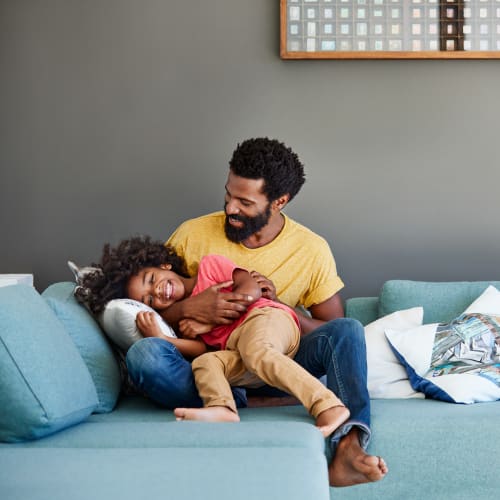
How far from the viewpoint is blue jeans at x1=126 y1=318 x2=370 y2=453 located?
2.05 meters

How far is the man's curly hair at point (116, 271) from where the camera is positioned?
2355mm

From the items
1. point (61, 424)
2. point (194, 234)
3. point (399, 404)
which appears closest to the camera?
point (61, 424)

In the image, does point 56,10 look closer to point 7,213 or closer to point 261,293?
point 7,213

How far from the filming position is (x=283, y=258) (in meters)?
2.75

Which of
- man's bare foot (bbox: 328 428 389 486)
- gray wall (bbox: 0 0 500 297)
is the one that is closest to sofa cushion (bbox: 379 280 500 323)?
gray wall (bbox: 0 0 500 297)

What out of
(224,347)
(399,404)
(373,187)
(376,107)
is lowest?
(399,404)

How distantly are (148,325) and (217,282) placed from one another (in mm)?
349

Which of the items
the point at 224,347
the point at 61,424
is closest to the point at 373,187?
the point at 224,347

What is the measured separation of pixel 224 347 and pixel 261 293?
204 mm

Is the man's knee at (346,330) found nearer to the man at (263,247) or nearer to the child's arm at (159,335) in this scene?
the man at (263,247)

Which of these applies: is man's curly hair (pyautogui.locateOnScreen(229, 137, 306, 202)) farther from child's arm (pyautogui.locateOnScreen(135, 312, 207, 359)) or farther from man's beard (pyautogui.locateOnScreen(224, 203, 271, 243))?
child's arm (pyautogui.locateOnScreen(135, 312, 207, 359))

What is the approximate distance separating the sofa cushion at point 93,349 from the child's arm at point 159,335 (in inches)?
5.4

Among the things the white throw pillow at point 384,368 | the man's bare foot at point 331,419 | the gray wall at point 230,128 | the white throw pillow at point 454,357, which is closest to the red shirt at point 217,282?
the white throw pillow at point 384,368

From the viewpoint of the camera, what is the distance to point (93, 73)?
3.28 meters
